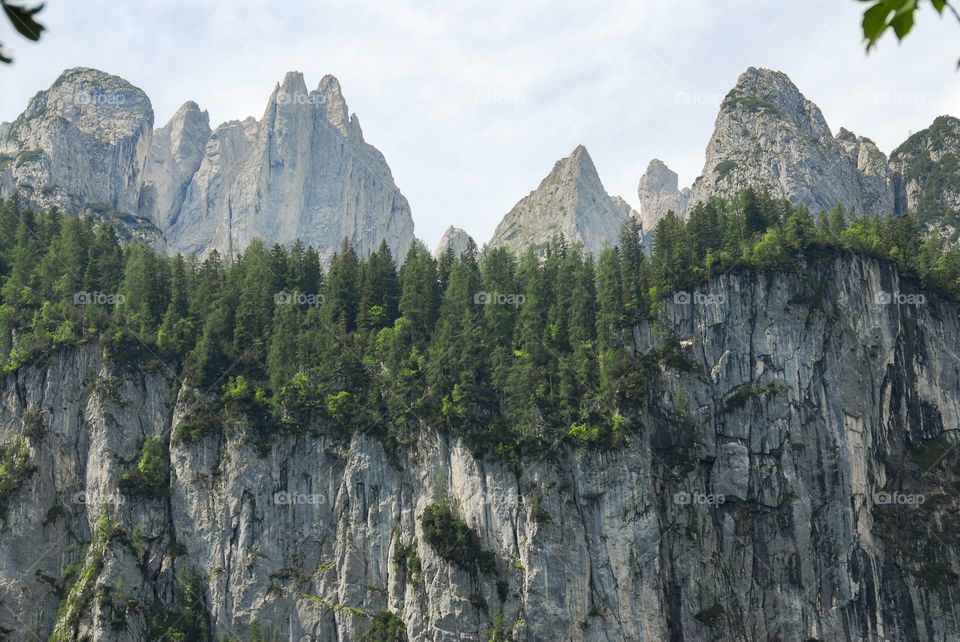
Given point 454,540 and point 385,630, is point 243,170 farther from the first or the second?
point 385,630

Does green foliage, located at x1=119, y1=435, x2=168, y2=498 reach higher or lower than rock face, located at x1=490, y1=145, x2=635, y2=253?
lower

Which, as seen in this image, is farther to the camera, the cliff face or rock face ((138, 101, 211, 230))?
rock face ((138, 101, 211, 230))

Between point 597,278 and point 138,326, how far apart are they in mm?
35402

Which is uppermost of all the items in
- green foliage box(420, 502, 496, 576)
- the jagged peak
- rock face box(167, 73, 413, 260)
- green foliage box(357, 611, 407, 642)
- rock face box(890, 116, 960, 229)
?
the jagged peak

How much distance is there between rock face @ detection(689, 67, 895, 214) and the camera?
134000 millimetres

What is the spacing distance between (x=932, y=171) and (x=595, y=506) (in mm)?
89477

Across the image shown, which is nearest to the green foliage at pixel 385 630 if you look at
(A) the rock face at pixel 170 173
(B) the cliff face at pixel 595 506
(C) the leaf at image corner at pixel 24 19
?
(B) the cliff face at pixel 595 506

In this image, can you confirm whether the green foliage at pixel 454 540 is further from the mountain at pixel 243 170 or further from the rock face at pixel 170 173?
the rock face at pixel 170 173

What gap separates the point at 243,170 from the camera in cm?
18525

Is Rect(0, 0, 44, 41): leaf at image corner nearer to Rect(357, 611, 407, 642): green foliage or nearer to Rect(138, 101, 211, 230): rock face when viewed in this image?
Rect(357, 611, 407, 642): green foliage

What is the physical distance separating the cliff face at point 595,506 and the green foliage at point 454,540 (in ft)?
2.18

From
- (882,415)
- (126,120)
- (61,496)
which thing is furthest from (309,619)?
(126,120)

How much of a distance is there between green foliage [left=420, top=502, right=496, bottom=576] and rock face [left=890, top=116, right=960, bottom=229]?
264 ft

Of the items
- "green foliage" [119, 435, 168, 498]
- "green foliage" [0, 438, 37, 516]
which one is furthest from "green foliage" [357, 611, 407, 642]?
"green foliage" [0, 438, 37, 516]
